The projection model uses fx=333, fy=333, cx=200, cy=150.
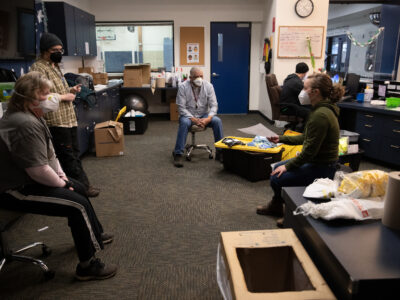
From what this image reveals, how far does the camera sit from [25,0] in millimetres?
3320

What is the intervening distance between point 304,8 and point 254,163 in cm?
352

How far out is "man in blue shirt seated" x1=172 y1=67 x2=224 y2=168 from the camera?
389 cm

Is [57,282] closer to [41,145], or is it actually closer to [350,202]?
[41,145]

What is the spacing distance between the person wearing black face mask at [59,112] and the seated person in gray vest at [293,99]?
2698 millimetres

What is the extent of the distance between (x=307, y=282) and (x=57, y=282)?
142 centimetres

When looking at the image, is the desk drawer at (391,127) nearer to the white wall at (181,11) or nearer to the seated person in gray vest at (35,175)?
the seated person in gray vest at (35,175)

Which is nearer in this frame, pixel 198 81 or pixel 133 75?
pixel 198 81

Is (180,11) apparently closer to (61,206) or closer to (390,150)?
(390,150)

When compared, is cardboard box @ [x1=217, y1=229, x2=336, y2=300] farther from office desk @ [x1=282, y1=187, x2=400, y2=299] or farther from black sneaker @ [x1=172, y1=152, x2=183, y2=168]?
black sneaker @ [x1=172, y1=152, x2=183, y2=168]

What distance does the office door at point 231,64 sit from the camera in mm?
6805

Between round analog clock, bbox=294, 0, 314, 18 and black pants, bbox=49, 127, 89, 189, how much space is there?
14.2 ft

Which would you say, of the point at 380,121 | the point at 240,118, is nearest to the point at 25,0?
the point at 380,121

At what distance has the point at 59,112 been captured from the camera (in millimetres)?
2703

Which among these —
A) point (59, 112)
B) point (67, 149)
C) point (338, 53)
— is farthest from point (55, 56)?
point (338, 53)
